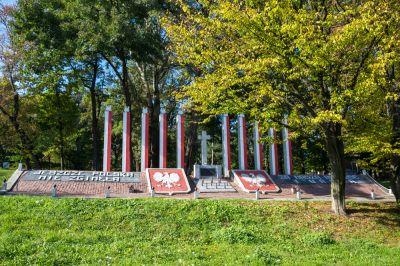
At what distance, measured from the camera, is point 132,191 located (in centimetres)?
1841

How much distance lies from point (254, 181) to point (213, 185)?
255cm

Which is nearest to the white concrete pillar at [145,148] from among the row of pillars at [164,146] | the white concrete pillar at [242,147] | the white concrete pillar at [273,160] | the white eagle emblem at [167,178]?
the row of pillars at [164,146]

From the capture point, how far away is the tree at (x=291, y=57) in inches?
428

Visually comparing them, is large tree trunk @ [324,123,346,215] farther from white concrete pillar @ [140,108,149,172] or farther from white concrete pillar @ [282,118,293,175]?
white concrete pillar @ [140,108,149,172]

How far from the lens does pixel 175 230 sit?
35.7 feet

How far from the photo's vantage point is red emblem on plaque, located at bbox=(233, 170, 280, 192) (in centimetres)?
2067

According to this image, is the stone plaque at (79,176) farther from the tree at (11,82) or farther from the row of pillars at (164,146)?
the tree at (11,82)

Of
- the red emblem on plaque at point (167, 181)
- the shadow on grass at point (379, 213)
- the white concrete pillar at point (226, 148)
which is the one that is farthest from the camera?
the white concrete pillar at point (226, 148)

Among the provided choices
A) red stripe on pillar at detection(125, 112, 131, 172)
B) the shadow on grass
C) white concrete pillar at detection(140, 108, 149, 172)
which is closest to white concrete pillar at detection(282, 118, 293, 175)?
white concrete pillar at detection(140, 108, 149, 172)

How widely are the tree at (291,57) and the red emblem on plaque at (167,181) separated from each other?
7169 mm

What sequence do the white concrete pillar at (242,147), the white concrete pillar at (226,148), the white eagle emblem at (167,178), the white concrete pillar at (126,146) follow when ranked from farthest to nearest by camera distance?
the white concrete pillar at (242,147) < the white concrete pillar at (226,148) < the white concrete pillar at (126,146) < the white eagle emblem at (167,178)

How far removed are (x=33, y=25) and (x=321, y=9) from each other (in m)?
19.4

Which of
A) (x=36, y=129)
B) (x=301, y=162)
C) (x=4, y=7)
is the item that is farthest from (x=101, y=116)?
(x=301, y=162)

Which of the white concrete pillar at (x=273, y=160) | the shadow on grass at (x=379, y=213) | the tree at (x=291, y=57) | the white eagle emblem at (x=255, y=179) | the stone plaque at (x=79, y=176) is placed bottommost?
the shadow on grass at (x=379, y=213)
